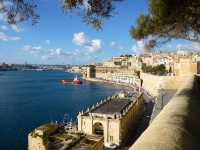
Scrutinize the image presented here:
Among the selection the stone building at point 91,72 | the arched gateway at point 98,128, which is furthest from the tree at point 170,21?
the stone building at point 91,72

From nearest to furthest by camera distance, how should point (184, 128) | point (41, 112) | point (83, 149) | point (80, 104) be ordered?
point (184, 128) → point (83, 149) → point (41, 112) → point (80, 104)

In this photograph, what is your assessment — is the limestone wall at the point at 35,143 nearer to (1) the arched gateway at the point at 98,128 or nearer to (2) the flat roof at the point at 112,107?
(1) the arched gateway at the point at 98,128

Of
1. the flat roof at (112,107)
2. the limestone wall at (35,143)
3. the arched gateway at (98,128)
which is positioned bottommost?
the arched gateway at (98,128)

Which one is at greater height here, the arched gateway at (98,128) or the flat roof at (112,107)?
the flat roof at (112,107)

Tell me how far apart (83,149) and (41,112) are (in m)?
23.9

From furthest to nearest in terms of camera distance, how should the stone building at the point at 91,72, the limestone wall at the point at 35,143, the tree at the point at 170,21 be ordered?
the stone building at the point at 91,72 → the limestone wall at the point at 35,143 → the tree at the point at 170,21

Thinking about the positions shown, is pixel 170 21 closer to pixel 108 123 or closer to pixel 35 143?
pixel 35 143

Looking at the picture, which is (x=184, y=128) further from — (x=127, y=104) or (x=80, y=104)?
(x=80, y=104)

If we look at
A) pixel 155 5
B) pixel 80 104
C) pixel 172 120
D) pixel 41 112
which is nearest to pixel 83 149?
→ pixel 155 5

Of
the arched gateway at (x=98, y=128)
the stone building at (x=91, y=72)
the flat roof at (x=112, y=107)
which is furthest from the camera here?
the stone building at (x=91, y=72)

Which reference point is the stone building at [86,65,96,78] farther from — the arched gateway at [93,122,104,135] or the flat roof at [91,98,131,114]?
the arched gateway at [93,122,104,135]

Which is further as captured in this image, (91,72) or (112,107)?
(91,72)

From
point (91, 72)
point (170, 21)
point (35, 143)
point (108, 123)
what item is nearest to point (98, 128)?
point (108, 123)

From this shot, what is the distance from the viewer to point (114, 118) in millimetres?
18297
